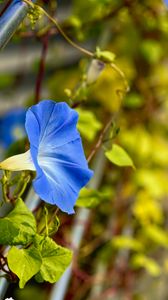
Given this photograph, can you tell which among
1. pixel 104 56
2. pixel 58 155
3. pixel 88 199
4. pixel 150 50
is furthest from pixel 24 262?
pixel 150 50

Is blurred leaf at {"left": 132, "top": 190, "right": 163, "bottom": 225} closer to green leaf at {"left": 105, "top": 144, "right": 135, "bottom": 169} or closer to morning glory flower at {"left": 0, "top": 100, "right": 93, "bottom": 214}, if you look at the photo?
green leaf at {"left": 105, "top": 144, "right": 135, "bottom": 169}

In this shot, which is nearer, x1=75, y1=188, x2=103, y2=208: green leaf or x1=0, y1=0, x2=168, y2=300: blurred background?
x1=75, y1=188, x2=103, y2=208: green leaf

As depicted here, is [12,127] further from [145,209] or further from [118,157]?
[118,157]

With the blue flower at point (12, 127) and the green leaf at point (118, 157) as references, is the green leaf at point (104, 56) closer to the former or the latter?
the green leaf at point (118, 157)

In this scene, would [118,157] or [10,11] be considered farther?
[118,157]

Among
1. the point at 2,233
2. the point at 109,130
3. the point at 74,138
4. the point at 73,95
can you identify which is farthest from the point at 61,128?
the point at 73,95

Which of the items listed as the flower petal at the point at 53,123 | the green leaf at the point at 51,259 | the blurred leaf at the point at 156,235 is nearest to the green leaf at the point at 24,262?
the green leaf at the point at 51,259

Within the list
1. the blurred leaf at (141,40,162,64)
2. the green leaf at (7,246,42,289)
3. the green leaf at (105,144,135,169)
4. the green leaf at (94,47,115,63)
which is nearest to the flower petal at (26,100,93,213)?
the green leaf at (7,246,42,289)

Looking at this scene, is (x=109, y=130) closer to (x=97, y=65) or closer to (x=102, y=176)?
(x=97, y=65)
